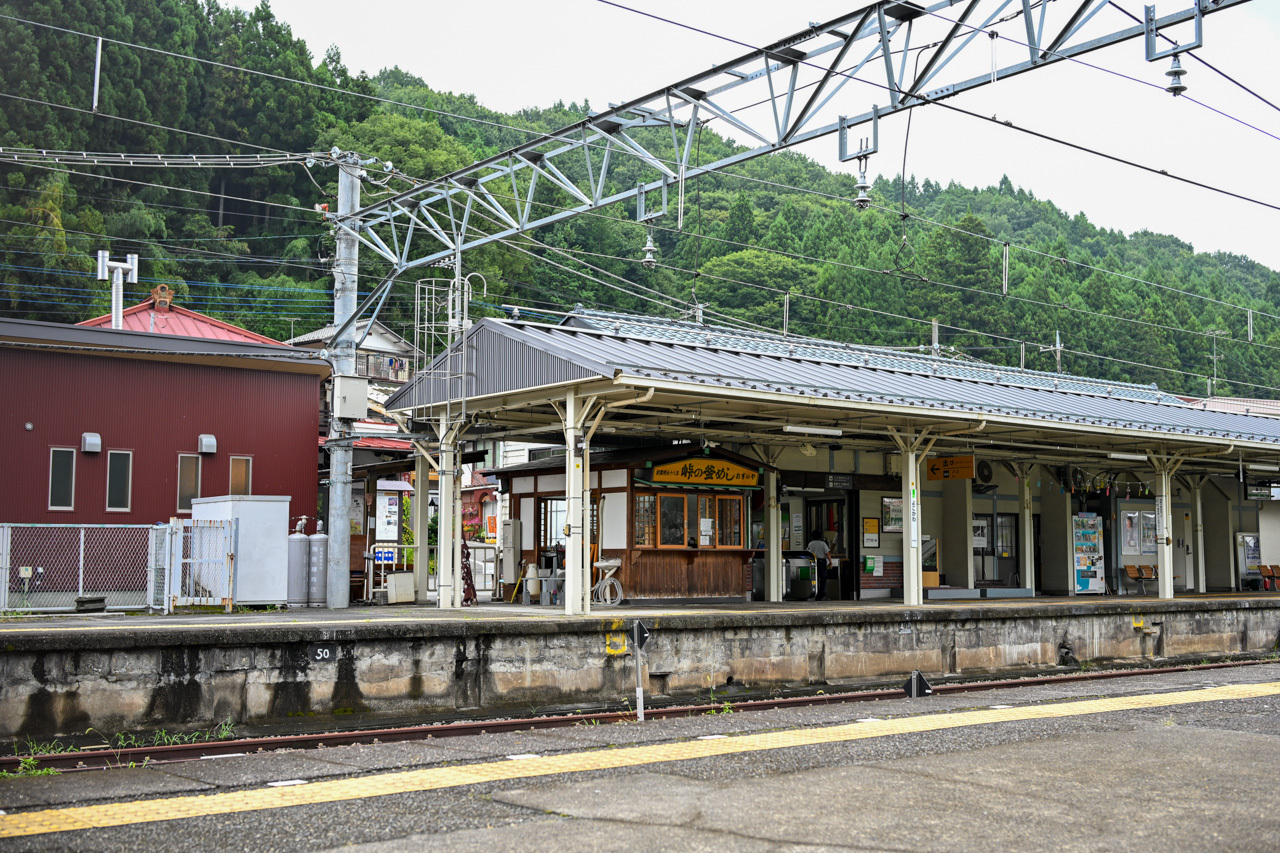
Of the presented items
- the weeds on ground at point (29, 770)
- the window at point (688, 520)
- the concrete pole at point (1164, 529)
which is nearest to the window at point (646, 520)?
the window at point (688, 520)

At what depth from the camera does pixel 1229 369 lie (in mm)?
73062

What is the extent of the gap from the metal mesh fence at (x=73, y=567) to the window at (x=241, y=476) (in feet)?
7.18

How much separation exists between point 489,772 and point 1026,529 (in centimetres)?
1995

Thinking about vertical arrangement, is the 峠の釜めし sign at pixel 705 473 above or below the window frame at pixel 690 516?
above

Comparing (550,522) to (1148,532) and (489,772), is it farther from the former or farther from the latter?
(1148,532)

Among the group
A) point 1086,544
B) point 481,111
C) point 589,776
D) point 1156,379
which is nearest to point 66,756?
point 589,776

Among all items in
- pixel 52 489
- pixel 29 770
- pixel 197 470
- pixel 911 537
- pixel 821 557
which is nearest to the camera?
pixel 29 770

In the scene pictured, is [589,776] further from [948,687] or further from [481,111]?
[481,111]

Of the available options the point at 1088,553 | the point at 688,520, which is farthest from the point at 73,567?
the point at 1088,553

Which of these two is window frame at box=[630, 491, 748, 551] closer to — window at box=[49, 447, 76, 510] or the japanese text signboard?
the japanese text signboard

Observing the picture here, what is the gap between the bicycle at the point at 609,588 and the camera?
19172 millimetres

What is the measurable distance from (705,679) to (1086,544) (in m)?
15.1

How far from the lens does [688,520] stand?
805 inches

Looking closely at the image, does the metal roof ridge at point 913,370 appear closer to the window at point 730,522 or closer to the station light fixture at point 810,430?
the station light fixture at point 810,430
